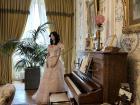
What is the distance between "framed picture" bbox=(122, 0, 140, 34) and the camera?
9.15 feet

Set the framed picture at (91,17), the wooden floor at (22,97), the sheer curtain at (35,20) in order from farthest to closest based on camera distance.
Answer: the sheer curtain at (35,20) → the wooden floor at (22,97) → the framed picture at (91,17)

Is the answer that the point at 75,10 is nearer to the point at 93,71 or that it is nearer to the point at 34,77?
the point at 34,77

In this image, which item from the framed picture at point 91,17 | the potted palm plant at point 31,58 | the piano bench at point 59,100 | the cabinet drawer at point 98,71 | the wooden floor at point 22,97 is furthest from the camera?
the potted palm plant at point 31,58

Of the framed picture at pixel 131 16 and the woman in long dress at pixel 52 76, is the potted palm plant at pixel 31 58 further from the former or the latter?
the framed picture at pixel 131 16

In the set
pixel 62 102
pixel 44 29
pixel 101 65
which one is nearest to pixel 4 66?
pixel 44 29

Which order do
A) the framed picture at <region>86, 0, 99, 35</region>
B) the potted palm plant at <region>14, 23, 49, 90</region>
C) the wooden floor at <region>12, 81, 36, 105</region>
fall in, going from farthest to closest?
the potted palm plant at <region>14, 23, 49, 90</region> → the wooden floor at <region>12, 81, 36, 105</region> → the framed picture at <region>86, 0, 99, 35</region>

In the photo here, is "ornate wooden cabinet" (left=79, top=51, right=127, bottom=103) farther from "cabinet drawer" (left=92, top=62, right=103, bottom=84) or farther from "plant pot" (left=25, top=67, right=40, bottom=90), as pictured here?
"plant pot" (left=25, top=67, right=40, bottom=90)

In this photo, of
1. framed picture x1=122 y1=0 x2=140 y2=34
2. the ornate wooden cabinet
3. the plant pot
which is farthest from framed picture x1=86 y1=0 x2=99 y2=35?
the plant pot

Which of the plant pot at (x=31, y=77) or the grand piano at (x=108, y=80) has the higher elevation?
the grand piano at (x=108, y=80)

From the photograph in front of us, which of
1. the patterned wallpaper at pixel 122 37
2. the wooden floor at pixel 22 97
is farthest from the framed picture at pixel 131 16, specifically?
the wooden floor at pixel 22 97

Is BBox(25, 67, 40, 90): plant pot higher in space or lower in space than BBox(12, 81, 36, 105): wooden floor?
higher

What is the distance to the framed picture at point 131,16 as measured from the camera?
9.15ft

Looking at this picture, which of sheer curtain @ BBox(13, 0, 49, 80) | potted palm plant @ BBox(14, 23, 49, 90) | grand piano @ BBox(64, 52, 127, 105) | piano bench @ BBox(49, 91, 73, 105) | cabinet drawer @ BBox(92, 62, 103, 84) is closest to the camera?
grand piano @ BBox(64, 52, 127, 105)

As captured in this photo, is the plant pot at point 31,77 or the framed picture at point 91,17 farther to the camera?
the plant pot at point 31,77
